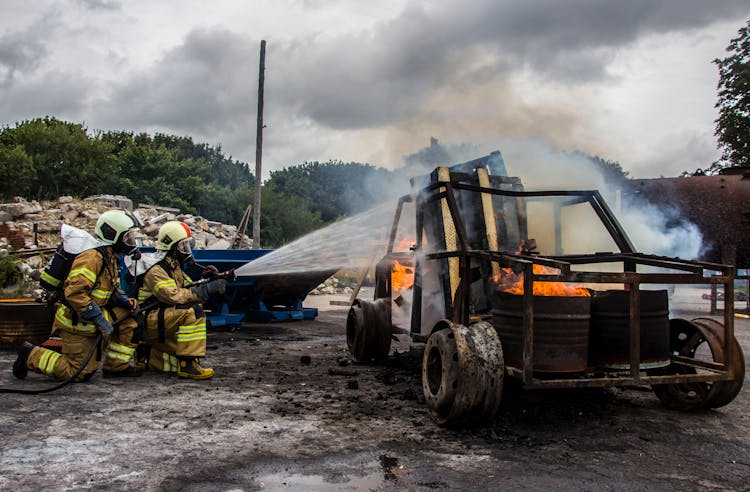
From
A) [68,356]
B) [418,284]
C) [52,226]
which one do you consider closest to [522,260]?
[418,284]

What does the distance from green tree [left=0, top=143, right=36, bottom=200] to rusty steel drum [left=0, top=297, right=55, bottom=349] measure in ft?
67.1

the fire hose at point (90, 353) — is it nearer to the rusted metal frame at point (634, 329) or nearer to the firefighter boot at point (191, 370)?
the firefighter boot at point (191, 370)

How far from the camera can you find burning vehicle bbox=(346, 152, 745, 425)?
4082 mm

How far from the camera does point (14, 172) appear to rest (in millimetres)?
24891

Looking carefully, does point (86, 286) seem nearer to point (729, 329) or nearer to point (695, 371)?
point (695, 371)

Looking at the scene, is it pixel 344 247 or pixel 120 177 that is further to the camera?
pixel 120 177

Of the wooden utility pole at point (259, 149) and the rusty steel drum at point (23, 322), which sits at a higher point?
the wooden utility pole at point (259, 149)

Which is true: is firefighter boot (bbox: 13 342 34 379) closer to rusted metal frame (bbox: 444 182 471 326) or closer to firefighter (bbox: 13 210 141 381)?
firefighter (bbox: 13 210 141 381)

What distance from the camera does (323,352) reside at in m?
7.91

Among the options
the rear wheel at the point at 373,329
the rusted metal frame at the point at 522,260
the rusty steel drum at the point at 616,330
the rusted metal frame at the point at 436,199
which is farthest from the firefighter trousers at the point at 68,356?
the rusty steel drum at the point at 616,330

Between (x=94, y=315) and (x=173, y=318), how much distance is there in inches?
31.3

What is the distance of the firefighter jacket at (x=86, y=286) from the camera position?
217 inches

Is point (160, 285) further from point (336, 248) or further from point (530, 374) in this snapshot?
point (530, 374)

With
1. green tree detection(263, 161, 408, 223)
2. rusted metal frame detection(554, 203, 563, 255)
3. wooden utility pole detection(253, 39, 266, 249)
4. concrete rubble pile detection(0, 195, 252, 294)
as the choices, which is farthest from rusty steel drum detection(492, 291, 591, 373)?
green tree detection(263, 161, 408, 223)
